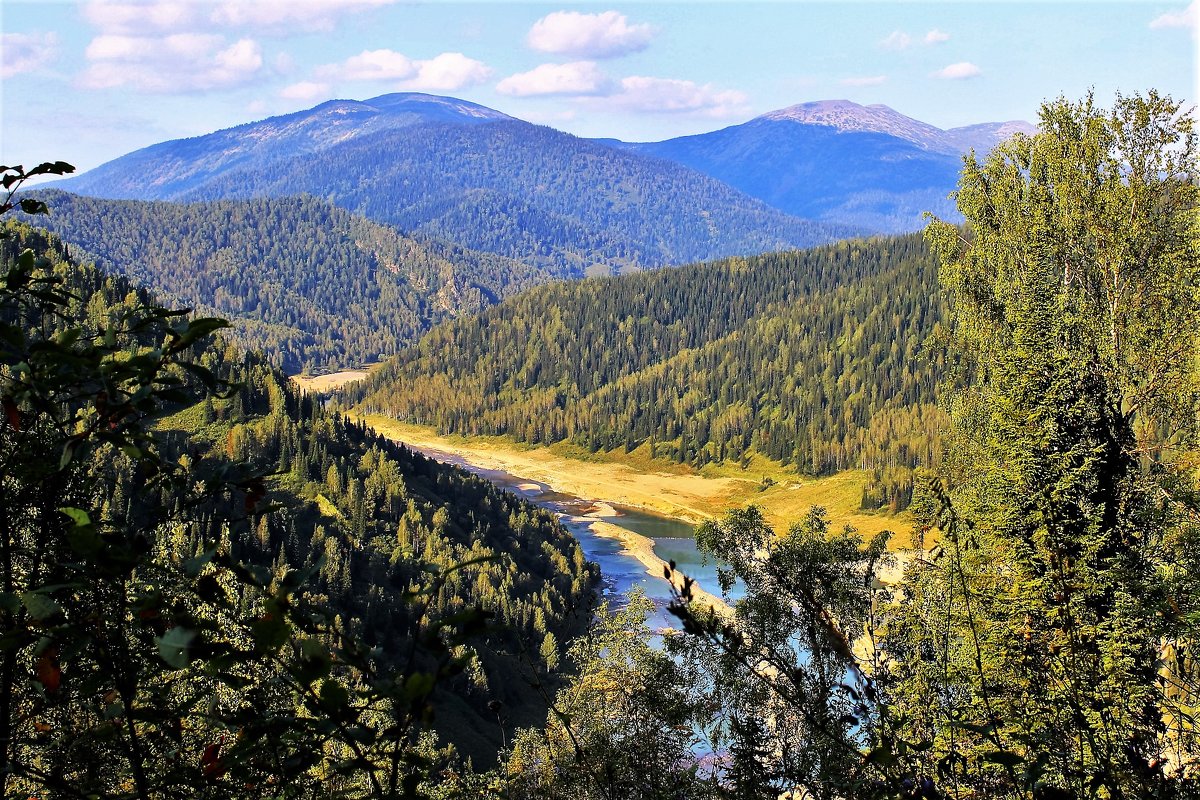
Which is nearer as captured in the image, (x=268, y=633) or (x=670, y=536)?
(x=268, y=633)

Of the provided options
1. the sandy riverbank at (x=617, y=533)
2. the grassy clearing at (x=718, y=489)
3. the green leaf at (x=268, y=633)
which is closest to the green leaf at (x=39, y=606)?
the green leaf at (x=268, y=633)

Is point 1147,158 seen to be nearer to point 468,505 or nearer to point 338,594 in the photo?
point 338,594

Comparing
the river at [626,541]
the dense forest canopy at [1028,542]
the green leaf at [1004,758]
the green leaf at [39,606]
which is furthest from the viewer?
the river at [626,541]

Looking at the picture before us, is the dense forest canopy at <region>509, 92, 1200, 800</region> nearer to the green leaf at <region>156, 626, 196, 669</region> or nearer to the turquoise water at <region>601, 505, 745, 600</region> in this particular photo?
the green leaf at <region>156, 626, 196, 669</region>

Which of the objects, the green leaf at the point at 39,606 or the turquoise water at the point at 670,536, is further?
the turquoise water at the point at 670,536

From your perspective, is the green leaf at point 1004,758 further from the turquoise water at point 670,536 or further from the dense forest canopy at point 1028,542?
the turquoise water at point 670,536

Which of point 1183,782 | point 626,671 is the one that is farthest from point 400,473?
point 1183,782

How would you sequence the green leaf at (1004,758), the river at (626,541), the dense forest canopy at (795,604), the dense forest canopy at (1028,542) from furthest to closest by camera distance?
the river at (626,541) < the dense forest canopy at (1028,542) < the green leaf at (1004,758) < the dense forest canopy at (795,604)

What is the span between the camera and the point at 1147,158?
2898cm

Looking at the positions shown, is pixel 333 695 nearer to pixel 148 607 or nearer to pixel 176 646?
pixel 176 646

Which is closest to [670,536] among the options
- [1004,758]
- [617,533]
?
[617,533]

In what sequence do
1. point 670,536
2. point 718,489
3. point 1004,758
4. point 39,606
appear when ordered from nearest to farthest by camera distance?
point 39,606 → point 1004,758 → point 670,536 → point 718,489

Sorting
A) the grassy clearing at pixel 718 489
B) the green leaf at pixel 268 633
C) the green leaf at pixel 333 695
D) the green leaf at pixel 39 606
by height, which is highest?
the green leaf at pixel 39 606

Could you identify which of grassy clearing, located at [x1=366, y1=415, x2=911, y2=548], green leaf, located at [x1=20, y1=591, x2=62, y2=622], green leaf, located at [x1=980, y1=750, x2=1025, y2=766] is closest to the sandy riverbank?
grassy clearing, located at [x1=366, y1=415, x2=911, y2=548]
